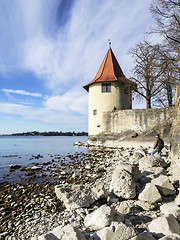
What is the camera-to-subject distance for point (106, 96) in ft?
69.5

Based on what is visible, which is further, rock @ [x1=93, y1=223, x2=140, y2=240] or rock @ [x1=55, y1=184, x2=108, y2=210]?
rock @ [x1=55, y1=184, x2=108, y2=210]

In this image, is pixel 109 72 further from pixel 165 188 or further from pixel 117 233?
pixel 117 233

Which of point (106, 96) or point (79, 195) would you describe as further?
point (106, 96)

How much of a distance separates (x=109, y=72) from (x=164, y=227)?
2178 centimetres

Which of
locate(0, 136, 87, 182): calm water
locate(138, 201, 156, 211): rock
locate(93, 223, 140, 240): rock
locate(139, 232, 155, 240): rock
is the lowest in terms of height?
locate(0, 136, 87, 182): calm water

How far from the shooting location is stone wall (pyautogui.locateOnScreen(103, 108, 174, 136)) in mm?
15992

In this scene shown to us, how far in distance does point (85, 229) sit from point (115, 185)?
1.82 m

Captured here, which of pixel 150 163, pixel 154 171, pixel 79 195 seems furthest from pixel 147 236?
pixel 150 163

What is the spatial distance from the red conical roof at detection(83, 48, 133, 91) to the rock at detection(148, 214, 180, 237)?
19.4 meters

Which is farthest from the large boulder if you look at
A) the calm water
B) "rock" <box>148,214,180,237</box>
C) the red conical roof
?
the red conical roof

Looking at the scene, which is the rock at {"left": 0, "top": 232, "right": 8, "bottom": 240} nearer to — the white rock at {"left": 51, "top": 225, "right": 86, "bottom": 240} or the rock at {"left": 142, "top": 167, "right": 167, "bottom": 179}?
the white rock at {"left": 51, "top": 225, "right": 86, "bottom": 240}

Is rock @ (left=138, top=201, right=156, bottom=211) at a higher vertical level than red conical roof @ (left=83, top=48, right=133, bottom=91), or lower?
lower

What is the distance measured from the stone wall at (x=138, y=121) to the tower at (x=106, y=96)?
1.53 metres

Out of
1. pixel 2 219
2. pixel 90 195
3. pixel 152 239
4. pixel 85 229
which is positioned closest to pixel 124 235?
pixel 152 239
